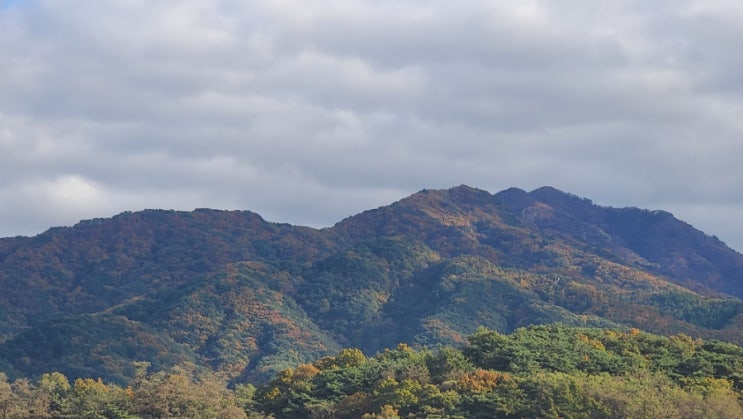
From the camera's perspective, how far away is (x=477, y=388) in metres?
95.5

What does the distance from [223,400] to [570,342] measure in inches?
1269

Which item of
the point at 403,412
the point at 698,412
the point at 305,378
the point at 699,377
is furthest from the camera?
the point at 305,378

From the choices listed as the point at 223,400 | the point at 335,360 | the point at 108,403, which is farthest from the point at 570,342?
the point at 108,403

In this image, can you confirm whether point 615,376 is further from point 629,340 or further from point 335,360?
point 335,360

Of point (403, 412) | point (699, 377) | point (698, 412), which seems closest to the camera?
point (698, 412)

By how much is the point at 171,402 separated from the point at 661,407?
3640 cm

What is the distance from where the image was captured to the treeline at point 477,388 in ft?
295

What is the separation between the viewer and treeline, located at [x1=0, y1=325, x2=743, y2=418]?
90062mm

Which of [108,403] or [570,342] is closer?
[108,403]

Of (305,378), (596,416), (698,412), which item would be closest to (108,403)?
(305,378)

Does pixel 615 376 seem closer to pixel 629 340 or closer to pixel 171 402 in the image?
pixel 629 340

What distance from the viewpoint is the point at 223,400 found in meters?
100

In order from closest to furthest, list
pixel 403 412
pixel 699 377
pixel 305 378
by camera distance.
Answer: pixel 403 412, pixel 699 377, pixel 305 378

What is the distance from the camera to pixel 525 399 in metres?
91.4
